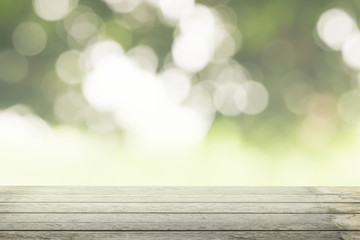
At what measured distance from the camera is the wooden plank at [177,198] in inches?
71.7

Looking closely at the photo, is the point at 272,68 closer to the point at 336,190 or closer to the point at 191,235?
the point at 336,190

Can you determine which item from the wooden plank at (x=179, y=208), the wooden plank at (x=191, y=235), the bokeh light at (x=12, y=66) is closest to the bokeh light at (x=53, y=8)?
the bokeh light at (x=12, y=66)

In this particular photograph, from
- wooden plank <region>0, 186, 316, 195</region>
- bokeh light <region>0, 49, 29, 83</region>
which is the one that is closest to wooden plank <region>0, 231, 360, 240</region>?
wooden plank <region>0, 186, 316, 195</region>

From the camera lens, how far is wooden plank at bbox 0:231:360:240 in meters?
1.44

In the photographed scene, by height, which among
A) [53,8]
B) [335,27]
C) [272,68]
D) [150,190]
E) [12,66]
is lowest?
[12,66]

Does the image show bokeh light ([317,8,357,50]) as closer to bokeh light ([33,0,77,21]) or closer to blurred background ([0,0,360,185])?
blurred background ([0,0,360,185])

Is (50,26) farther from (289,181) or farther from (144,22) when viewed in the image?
(289,181)

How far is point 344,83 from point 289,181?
1623 millimetres

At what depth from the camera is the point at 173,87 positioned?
260 inches

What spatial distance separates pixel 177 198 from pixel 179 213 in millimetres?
185

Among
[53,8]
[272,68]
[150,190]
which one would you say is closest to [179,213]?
[150,190]

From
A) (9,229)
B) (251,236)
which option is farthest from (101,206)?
(251,236)

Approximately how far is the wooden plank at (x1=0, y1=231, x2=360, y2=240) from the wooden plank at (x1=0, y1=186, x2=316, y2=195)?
45 cm

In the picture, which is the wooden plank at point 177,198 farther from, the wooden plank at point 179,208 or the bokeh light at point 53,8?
the bokeh light at point 53,8
